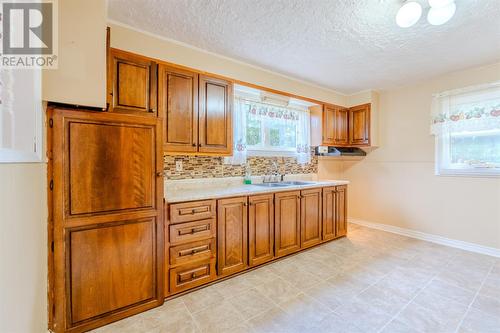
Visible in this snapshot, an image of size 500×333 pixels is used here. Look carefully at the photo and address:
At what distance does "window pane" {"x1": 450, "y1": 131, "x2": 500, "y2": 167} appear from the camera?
292cm

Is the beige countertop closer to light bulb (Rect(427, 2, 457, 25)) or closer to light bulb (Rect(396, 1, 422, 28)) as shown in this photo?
light bulb (Rect(396, 1, 422, 28))

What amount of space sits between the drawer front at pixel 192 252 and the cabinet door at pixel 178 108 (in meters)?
0.93

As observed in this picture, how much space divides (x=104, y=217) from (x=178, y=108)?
121 cm

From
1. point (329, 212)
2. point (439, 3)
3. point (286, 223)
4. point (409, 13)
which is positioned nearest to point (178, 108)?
point (286, 223)

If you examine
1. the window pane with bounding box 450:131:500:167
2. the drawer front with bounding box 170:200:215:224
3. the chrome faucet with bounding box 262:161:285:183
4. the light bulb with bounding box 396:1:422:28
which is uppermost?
the light bulb with bounding box 396:1:422:28

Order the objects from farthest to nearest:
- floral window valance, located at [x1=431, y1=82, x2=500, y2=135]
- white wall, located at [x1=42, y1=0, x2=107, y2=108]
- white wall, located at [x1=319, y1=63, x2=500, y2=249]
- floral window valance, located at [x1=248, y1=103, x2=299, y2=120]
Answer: floral window valance, located at [x1=248, y1=103, x2=299, y2=120]
white wall, located at [x1=319, y1=63, x2=500, y2=249]
floral window valance, located at [x1=431, y1=82, x2=500, y2=135]
white wall, located at [x1=42, y1=0, x2=107, y2=108]

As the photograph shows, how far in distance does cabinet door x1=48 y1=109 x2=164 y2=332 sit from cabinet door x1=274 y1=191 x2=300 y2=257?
4.39ft

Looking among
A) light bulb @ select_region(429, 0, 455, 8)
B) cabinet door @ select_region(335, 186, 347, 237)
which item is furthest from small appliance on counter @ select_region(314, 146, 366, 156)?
light bulb @ select_region(429, 0, 455, 8)

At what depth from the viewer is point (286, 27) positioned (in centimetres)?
213

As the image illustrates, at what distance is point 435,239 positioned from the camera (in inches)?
135

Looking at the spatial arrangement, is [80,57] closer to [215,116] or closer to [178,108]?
[178,108]

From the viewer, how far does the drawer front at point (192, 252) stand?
6.62 feet

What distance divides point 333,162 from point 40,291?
440 cm

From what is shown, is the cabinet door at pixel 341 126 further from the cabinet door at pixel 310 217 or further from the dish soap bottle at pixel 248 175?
the dish soap bottle at pixel 248 175
